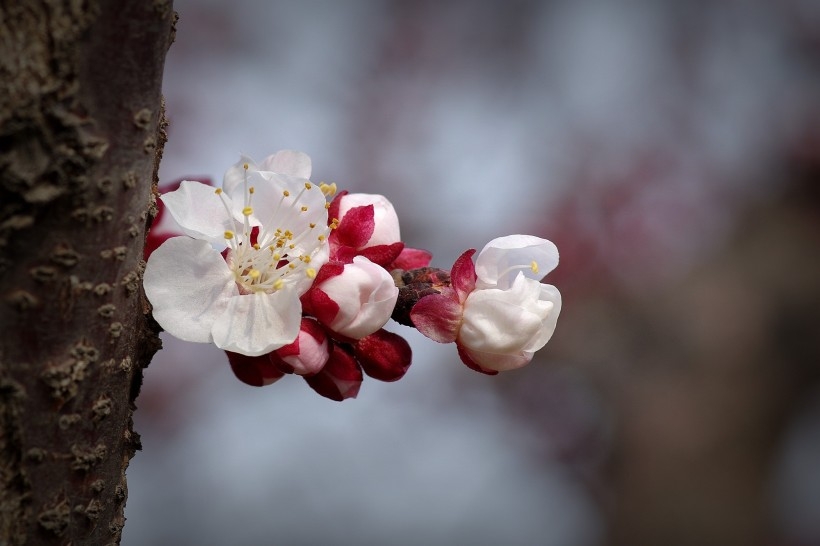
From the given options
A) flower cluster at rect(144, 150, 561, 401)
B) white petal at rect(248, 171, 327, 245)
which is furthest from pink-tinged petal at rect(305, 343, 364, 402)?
white petal at rect(248, 171, 327, 245)

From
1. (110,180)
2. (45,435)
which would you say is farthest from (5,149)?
(45,435)

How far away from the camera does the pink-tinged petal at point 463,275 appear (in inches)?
27.1

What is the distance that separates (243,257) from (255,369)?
0.32 feet

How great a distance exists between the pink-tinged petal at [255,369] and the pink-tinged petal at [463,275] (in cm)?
18

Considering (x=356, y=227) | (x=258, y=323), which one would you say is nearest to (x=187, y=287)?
(x=258, y=323)

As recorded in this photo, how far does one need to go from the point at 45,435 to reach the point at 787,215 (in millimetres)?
2758

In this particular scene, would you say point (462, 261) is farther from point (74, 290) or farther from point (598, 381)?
point (598, 381)

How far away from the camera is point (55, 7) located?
18.3 inches

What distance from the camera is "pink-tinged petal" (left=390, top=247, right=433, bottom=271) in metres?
0.72

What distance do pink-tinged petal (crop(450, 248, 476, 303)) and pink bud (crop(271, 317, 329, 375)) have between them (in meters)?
0.14

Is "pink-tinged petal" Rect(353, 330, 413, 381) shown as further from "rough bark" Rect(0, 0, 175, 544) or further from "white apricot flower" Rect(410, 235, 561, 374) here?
"rough bark" Rect(0, 0, 175, 544)

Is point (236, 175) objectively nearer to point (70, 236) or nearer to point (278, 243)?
point (278, 243)

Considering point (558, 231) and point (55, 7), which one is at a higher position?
point (55, 7)

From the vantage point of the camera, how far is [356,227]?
684 millimetres
